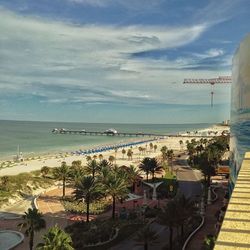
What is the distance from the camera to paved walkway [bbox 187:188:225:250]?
34.4m

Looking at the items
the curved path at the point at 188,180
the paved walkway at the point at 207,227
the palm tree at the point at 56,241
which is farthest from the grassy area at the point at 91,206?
the palm tree at the point at 56,241

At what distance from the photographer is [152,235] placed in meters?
32.5

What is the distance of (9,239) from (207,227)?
2046cm

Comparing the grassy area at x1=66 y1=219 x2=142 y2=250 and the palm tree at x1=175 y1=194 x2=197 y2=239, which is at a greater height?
the palm tree at x1=175 y1=194 x2=197 y2=239

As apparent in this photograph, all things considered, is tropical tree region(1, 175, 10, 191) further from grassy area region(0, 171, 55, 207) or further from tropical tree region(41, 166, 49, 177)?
tropical tree region(41, 166, 49, 177)

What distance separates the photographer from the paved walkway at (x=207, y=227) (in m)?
34.4

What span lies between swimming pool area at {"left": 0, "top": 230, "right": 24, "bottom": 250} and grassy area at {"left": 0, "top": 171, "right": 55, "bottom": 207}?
13065 mm

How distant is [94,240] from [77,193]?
665 centimetres

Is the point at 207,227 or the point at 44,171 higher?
the point at 44,171

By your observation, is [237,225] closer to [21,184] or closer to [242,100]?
[242,100]

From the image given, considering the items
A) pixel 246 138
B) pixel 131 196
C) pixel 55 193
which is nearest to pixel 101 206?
pixel 131 196

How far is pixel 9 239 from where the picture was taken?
1575 inches

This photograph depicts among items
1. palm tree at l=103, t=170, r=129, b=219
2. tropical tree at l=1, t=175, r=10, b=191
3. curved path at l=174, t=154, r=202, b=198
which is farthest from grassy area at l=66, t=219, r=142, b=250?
tropical tree at l=1, t=175, r=10, b=191

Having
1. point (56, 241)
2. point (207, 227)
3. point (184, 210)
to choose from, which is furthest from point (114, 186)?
point (56, 241)
